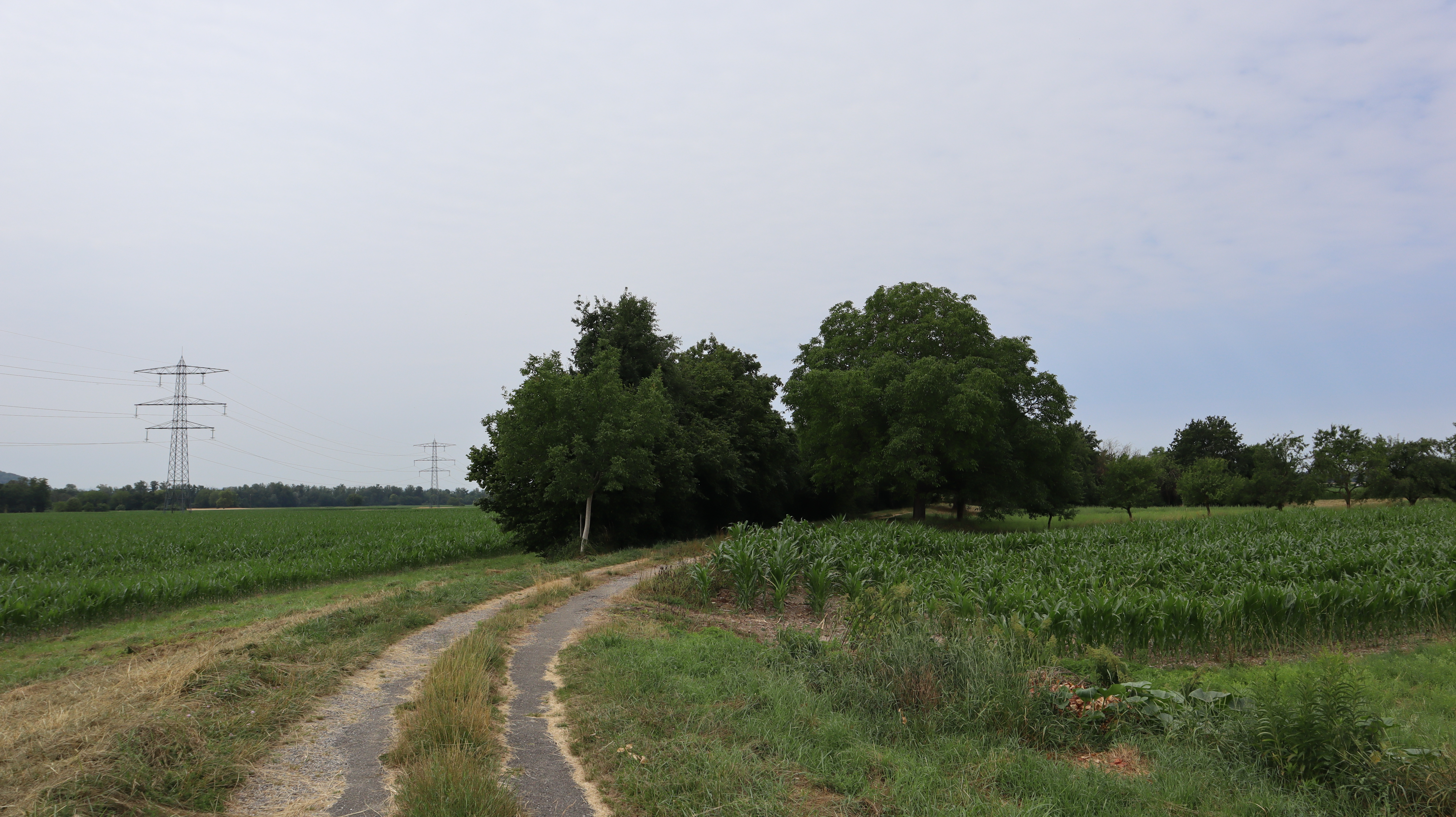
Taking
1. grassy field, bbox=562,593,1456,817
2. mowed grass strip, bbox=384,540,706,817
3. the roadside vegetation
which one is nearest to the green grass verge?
mowed grass strip, bbox=384,540,706,817

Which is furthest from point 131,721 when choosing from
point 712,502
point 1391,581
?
point 712,502

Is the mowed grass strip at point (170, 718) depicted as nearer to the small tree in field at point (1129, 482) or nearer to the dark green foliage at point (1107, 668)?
the dark green foliage at point (1107, 668)

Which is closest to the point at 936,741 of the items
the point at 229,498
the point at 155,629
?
the point at 155,629

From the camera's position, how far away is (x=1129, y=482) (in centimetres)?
5019

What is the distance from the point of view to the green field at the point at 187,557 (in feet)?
51.0

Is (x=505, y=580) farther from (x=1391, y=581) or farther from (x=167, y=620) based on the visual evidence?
(x=1391, y=581)

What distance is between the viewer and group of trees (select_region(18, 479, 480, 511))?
274ft

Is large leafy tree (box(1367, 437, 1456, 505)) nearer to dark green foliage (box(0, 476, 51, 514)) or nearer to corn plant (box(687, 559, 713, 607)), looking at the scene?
corn plant (box(687, 559, 713, 607))

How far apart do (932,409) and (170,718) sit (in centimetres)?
3020

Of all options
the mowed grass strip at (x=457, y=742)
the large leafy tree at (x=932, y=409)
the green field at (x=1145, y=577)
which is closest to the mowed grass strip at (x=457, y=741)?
the mowed grass strip at (x=457, y=742)

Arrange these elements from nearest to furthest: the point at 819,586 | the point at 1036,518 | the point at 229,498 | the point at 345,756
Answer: the point at 345,756
the point at 819,586
the point at 1036,518
the point at 229,498

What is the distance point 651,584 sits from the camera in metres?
16.0

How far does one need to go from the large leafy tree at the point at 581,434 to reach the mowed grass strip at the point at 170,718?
13.8 meters

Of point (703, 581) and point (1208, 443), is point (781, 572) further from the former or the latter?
point (1208, 443)
